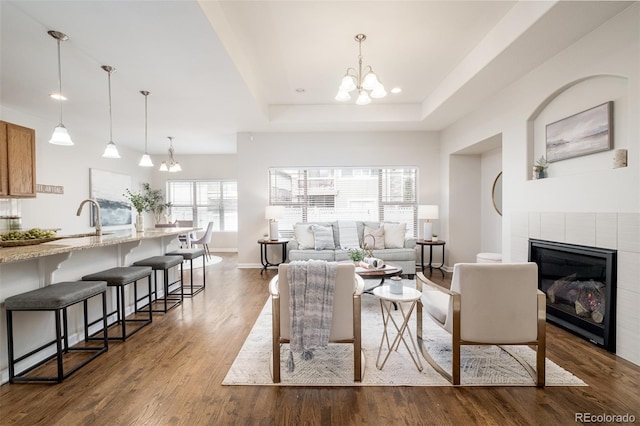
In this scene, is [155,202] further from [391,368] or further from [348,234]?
[391,368]

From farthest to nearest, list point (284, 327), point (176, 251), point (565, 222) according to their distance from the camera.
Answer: point (176, 251), point (565, 222), point (284, 327)

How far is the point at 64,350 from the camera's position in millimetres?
2428

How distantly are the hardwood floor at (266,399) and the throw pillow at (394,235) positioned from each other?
284 cm

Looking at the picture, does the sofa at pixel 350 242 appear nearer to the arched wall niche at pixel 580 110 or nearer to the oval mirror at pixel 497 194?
the oval mirror at pixel 497 194

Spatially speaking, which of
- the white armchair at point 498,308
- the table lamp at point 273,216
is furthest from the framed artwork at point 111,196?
the white armchair at point 498,308

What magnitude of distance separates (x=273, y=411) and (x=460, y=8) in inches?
140

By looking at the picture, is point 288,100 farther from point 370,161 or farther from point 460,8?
point 460,8

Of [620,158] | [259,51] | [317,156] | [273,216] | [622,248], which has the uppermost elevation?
[259,51]

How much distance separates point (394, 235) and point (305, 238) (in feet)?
5.40

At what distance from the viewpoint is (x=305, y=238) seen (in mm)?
5305

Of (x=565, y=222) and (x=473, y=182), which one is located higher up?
(x=473, y=182)

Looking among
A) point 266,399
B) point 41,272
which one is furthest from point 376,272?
point 41,272

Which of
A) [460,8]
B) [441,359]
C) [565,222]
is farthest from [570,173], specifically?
[441,359]

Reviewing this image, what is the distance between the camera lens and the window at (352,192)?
19.5 ft
